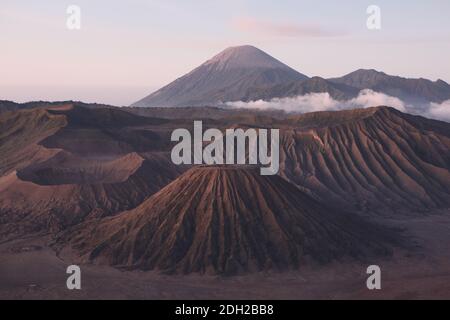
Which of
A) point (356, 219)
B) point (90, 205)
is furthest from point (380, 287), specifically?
point (90, 205)

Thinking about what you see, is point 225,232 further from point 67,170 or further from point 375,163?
point 375,163

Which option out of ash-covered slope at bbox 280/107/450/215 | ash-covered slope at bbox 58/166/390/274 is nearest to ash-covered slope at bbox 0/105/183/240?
ash-covered slope at bbox 58/166/390/274

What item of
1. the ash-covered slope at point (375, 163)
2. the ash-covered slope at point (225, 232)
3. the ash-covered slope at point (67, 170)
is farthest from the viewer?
the ash-covered slope at point (375, 163)

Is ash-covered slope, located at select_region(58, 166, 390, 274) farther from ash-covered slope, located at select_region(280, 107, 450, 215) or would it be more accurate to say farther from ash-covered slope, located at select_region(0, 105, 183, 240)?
ash-covered slope, located at select_region(280, 107, 450, 215)

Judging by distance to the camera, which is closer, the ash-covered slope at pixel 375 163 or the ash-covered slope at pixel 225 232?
the ash-covered slope at pixel 225 232

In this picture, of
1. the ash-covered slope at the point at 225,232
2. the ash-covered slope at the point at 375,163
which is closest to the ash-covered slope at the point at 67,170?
the ash-covered slope at the point at 225,232

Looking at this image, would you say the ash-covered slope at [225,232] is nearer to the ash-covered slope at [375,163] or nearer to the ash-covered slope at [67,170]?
the ash-covered slope at [67,170]

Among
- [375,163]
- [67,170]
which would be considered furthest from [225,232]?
[375,163]

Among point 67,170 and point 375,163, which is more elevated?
point 67,170

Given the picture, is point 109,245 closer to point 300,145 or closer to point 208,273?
point 208,273
